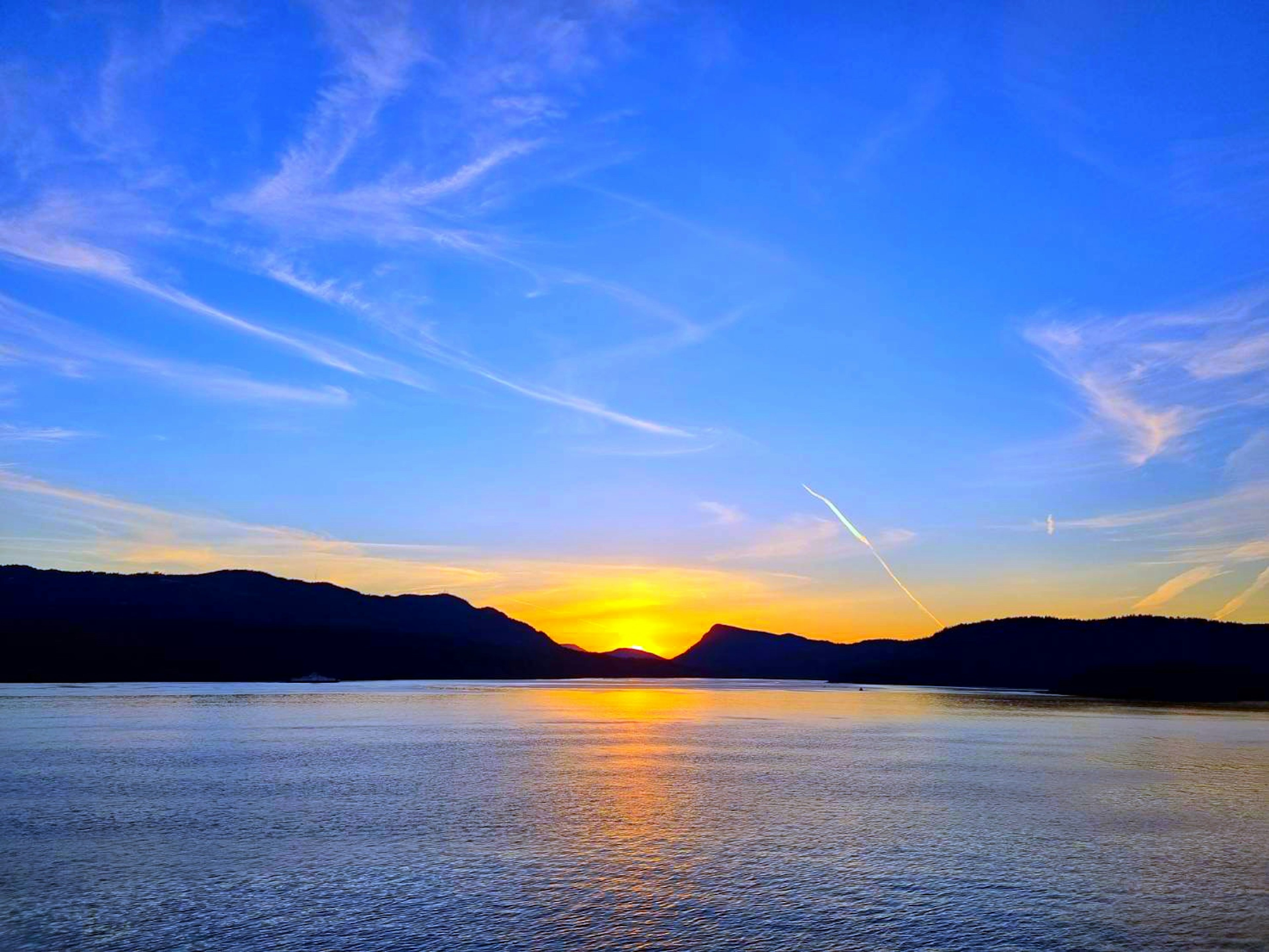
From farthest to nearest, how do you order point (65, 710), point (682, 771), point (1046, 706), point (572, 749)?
point (1046, 706) → point (65, 710) → point (572, 749) → point (682, 771)

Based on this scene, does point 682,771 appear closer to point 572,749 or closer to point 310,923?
point 572,749

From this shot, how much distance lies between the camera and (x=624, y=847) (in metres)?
37.3

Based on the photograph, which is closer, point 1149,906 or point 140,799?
point 1149,906

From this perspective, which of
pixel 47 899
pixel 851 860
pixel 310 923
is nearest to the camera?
pixel 310 923

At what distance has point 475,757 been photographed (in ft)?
235

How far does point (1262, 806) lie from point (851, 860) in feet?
88.7

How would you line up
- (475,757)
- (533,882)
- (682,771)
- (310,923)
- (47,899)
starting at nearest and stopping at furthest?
(310,923) → (47,899) → (533,882) → (682,771) → (475,757)

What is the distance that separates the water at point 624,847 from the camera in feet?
83.6

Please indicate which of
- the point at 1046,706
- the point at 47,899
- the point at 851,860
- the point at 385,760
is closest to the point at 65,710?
the point at 385,760

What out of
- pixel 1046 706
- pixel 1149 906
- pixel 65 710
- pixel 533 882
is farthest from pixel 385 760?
pixel 1046 706

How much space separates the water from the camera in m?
25.5

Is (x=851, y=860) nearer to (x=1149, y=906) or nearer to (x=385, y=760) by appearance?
(x=1149, y=906)

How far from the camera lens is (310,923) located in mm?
25656

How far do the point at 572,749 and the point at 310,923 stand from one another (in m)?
58.4
